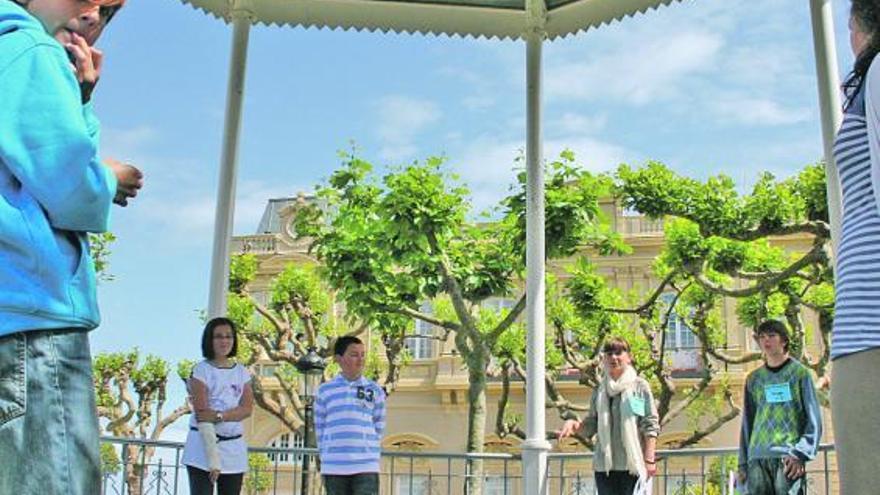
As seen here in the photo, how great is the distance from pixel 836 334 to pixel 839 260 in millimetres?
160

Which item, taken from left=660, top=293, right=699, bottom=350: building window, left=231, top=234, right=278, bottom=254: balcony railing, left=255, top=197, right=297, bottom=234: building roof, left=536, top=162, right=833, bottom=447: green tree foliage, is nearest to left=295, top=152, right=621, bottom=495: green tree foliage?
left=536, top=162, right=833, bottom=447: green tree foliage

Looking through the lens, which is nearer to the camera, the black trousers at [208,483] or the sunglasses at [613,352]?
the black trousers at [208,483]

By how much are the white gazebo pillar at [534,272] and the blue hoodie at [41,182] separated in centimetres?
528

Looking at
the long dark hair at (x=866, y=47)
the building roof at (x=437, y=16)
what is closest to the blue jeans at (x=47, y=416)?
the long dark hair at (x=866, y=47)

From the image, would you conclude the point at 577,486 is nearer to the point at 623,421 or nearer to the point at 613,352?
the point at 623,421

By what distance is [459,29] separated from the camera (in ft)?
24.8

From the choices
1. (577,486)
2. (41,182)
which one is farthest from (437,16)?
(41,182)

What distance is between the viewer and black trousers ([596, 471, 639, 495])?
6.16 meters

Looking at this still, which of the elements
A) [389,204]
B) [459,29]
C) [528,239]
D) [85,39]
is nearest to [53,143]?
[85,39]

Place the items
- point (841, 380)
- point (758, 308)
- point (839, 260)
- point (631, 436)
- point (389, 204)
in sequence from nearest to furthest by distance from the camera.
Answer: point (841, 380), point (839, 260), point (631, 436), point (389, 204), point (758, 308)

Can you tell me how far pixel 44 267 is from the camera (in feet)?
5.67

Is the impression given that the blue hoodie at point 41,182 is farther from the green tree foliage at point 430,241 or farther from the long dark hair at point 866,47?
the green tree foliage at point 430,241

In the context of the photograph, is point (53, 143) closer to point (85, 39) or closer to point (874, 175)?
point (85, 39)

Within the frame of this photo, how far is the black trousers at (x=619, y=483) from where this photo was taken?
6160mm
